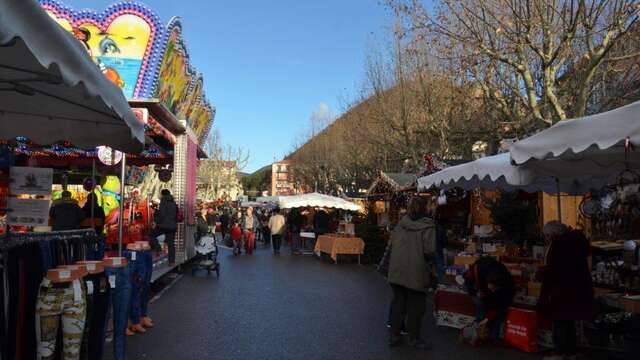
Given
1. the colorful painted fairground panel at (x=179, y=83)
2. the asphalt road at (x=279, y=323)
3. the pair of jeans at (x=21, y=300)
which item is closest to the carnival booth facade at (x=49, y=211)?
the pair of jeans at (x=21, y=300)

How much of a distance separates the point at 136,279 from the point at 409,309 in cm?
328

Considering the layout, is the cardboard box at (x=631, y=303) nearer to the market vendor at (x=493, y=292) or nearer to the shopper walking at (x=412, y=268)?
the market vendor at (x=493, y=292)

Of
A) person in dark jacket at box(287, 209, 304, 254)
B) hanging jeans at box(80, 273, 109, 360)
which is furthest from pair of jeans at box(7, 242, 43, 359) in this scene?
person in dark jacket at box(287, 209, 304, 254)

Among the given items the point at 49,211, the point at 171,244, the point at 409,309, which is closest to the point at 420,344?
the point at 409,309

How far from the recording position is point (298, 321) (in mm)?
8516

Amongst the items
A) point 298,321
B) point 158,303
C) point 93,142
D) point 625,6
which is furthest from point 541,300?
point 158,303

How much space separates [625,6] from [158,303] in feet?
30.4

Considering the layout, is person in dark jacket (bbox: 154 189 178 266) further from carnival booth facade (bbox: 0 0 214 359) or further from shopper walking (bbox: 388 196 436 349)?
shopper walking (bbox: 388 196 436 349)

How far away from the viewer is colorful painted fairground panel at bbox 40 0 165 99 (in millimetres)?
16031

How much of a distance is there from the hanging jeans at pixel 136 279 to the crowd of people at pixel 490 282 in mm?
2989

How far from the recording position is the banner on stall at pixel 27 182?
5.60 meters

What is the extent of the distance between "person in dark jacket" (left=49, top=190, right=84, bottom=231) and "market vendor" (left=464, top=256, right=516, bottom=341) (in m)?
7.79

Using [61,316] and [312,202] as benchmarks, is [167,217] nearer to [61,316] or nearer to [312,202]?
[61,316]

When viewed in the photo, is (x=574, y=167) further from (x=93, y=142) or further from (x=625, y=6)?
(x=93, y=142)
